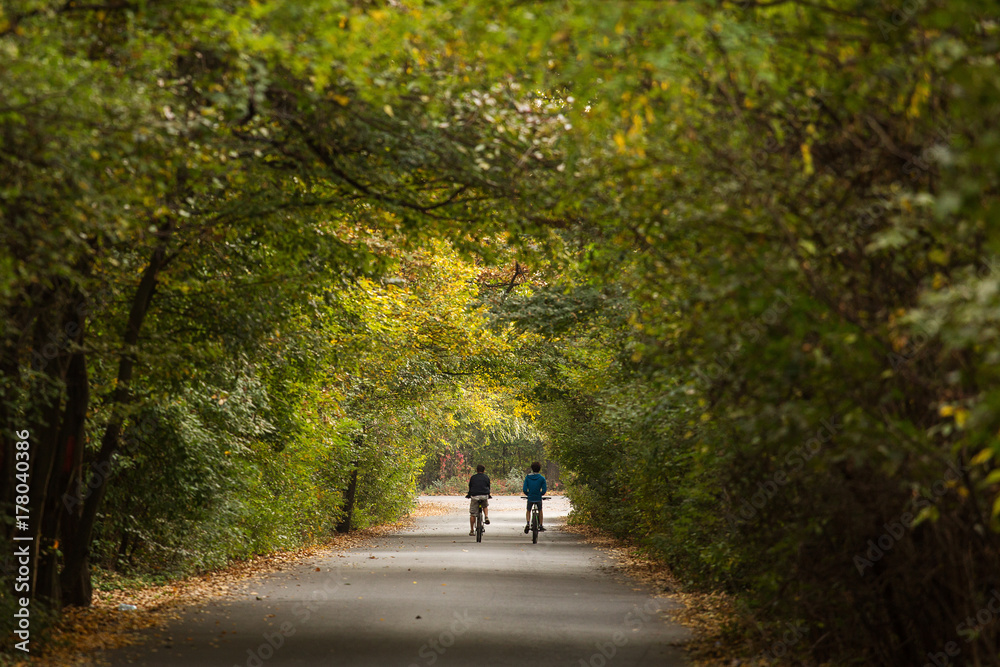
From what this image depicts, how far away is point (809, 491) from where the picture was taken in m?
7.23

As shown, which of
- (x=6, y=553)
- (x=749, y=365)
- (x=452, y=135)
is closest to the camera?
(x=749, y=365)

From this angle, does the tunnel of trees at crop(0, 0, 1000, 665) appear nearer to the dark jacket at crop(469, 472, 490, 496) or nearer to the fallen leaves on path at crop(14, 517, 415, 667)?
the fallen leaves on path at crop(14, 517, 415, 667)

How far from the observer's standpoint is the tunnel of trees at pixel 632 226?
520 cm

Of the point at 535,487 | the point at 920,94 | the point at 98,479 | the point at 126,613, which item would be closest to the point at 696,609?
the point at 126,613

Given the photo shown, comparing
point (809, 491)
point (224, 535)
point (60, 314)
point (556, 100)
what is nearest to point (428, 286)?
point (224, 535)

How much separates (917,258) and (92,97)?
4.88 meters

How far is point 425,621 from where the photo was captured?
11852mm

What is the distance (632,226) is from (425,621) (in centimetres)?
615

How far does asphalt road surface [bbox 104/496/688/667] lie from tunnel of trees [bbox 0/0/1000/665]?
4.20 feet

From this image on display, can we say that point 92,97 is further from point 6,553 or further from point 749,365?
point 6,553

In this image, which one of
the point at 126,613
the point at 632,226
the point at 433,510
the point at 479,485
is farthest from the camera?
the point at 433,510

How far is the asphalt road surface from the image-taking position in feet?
31.7

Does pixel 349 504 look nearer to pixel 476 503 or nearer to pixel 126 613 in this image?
pixel 476 503

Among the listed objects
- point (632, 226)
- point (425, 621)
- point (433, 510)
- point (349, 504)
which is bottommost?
point (433, 510)
